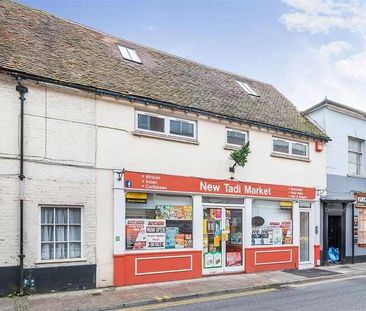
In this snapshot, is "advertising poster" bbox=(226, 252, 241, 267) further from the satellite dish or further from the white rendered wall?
the white rendered wall

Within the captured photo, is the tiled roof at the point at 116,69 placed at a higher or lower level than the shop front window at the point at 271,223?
higher

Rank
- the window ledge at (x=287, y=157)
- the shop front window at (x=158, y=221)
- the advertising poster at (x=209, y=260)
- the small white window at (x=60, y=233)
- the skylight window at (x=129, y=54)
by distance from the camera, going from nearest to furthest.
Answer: the small white window at (x=60, y=233) → the shop front window at (x=158, y=221) → the advertising poster at (x=209, y=260) → the skylight window at (x=129, y=54) → the window ledge at (x=287, y=157)

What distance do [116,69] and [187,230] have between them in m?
5.78

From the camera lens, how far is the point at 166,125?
12.9 m

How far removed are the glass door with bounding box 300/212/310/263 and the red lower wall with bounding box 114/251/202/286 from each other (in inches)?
213

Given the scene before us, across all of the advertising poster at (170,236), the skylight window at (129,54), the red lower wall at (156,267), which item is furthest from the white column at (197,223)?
the skylight window at (129,54)

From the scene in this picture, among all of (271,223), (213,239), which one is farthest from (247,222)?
(213,239)

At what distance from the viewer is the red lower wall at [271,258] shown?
14.3m

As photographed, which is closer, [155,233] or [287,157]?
[155,233]

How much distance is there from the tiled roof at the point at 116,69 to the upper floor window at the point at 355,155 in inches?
98.7

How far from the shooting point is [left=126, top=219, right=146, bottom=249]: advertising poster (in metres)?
11.8

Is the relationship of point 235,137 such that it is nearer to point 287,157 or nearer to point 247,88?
point 287,157

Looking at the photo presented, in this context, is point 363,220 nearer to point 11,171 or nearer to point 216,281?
point 216,281

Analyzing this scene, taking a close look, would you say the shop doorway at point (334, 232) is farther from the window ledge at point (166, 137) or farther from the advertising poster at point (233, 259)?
the window ledge at point (166, 137)
